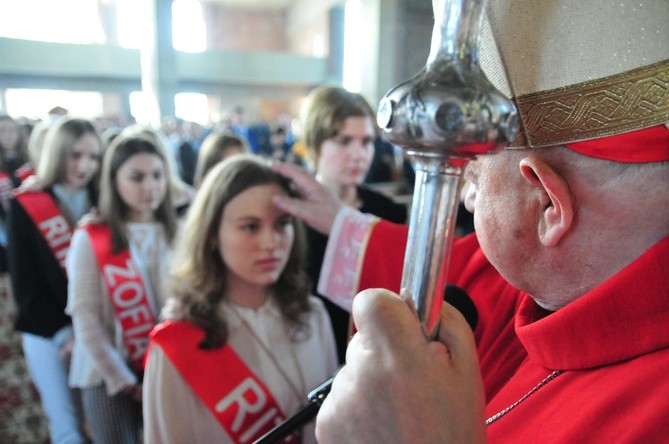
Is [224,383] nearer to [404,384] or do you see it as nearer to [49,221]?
[404,384]

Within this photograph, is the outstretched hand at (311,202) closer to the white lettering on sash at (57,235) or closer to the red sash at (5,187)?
the white lettering on sash at (57,235)

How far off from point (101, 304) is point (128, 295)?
4.2 inches

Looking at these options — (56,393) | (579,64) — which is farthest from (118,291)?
(579,64)

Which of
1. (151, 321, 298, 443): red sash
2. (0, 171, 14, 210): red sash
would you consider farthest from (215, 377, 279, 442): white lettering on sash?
(0, 171, 14, 210): red sash

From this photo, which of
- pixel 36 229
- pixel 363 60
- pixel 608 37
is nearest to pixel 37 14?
pixel 363 60

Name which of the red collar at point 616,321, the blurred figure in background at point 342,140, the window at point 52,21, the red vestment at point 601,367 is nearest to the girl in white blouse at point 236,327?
the blurred figure in background at point 342,140

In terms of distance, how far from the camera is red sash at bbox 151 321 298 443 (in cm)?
132

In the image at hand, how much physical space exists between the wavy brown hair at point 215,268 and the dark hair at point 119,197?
59cm

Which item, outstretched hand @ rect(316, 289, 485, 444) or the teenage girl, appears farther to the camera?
the teenage girl

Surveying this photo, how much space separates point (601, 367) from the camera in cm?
54

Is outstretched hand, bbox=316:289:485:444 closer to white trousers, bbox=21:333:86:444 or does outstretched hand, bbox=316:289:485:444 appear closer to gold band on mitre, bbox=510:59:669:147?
gold band on mitre, bbox=510:59:669:147

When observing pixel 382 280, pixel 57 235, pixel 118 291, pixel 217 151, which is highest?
pixel 217 151

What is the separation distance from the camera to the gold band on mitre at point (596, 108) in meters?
0.46

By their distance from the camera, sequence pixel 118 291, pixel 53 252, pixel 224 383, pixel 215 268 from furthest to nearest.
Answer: pixel 53 252, pixel 118 291, pixel 215 268, pixel 224 383
